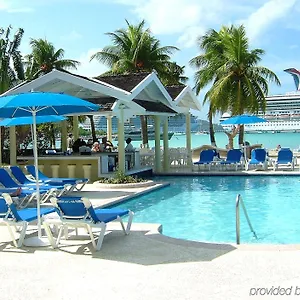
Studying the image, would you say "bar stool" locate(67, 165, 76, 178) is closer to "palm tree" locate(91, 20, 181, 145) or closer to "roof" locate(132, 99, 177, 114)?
"roof" locate(132, 99, 177, 114)

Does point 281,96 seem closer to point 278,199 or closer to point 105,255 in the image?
point 278,199

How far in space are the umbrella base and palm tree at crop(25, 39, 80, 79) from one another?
24.7 meters

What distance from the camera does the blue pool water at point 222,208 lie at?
33.7ft

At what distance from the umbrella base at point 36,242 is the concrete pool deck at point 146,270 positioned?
201 millimetres

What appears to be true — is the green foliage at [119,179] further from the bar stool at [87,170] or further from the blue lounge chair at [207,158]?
the blue lounge chair at [207,158]

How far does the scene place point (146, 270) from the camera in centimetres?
655

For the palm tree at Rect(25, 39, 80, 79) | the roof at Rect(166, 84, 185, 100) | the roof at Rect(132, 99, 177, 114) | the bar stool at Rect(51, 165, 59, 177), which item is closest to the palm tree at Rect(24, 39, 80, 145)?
the palm tree at Rect(25, 39, 80, 79)

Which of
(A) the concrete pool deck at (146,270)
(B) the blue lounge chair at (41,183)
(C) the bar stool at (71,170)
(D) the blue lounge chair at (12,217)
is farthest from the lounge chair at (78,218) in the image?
(C) the bar stool at (71,170)

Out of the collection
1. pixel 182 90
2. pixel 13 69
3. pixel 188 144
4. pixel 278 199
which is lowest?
pixel 278 199

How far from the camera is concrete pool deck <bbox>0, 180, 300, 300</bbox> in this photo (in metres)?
5.71

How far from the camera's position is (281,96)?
104562mm

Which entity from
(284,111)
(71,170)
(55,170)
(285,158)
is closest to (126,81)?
(71,170)

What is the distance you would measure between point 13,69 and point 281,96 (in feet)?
274

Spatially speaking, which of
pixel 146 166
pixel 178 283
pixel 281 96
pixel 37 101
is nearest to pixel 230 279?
pixel 178 283
